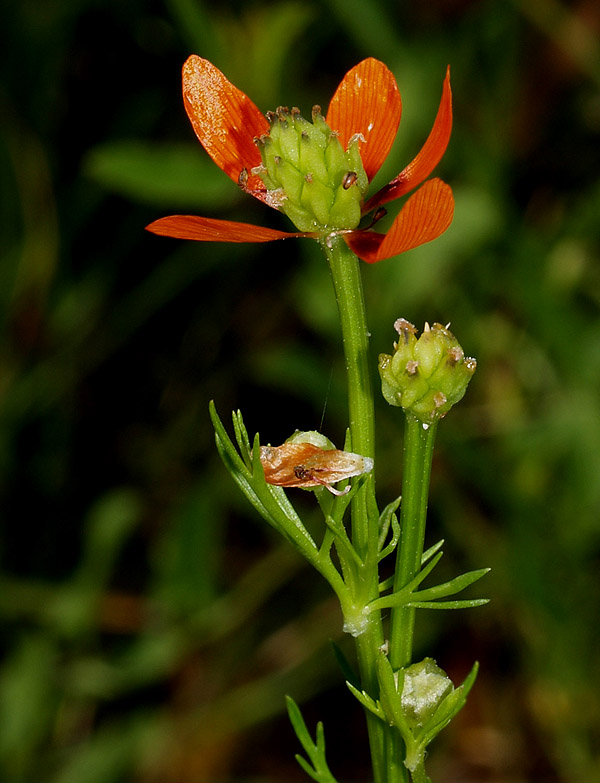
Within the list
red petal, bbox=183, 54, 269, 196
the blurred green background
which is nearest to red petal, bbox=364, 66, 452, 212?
red petal, bbox=183, 54, 269, 196

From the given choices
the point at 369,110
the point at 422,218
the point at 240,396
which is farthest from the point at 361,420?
the point at 240,396

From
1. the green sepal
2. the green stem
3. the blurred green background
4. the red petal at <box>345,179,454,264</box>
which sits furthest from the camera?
the blurred green background

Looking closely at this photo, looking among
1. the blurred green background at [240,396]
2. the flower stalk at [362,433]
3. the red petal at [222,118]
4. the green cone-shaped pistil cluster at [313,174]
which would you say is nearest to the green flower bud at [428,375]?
the flower stalk at [362,433]

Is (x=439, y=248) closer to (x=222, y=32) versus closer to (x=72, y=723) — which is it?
(x=222, y=32)

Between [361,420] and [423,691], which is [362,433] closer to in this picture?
[361,420]

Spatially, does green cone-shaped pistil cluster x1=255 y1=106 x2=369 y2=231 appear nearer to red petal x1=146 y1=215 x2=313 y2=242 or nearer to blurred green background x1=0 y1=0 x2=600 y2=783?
red petal x1=146 y1=215 x2=313 y2=242

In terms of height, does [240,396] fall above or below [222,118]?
below

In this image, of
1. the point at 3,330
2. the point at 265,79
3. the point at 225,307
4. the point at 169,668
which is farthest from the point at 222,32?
the point at 169,668
